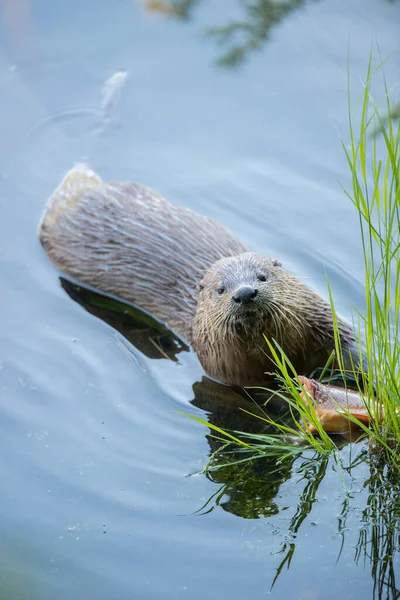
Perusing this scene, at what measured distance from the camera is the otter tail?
692 cm

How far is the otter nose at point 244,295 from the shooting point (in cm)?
494

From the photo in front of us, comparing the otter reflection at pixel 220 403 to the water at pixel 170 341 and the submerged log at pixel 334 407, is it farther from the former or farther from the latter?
the submerged log at pixel 334 407

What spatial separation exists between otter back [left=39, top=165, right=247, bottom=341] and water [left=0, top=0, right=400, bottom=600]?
0.80ft

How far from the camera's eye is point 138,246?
245 inches

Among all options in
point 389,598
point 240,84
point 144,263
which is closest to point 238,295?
point 144,263

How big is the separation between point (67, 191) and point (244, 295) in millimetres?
2637

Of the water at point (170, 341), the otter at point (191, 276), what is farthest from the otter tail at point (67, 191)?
the water at point (170, 341)

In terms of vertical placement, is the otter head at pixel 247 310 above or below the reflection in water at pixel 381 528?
above

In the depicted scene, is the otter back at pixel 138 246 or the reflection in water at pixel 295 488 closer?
the reflection in water at pixel 295 488

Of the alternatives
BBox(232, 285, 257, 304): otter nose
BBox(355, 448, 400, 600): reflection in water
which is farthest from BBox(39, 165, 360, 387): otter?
BBox(355, 448, 400, 600): reflection in water

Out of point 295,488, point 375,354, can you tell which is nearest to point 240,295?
point 375,354

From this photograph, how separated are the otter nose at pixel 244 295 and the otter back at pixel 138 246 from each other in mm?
970

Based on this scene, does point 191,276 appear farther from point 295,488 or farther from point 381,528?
point 381,528

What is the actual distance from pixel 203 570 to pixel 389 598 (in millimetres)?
857
